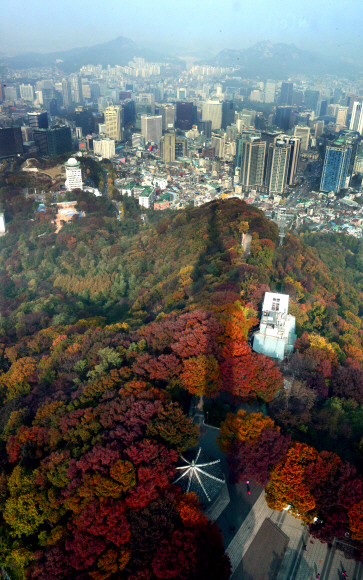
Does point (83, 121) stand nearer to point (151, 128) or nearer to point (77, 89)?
point (151, 128)

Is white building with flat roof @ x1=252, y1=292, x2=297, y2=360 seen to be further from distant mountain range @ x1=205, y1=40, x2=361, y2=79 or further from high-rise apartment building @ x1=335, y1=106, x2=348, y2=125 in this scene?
distant mountain range @ x1=205, y1=40, x2=361, y2=79

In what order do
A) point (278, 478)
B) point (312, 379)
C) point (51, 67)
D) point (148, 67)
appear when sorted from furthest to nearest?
point (148, 67)
point (51, 67)
point (312, 379)
point (278, 478)

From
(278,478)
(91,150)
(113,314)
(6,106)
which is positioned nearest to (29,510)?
(278,478)

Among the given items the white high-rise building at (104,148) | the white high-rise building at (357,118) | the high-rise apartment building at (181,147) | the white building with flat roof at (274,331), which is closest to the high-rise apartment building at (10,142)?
the white high-rise building at (104,148)

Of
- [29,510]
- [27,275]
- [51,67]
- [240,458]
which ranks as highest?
[51,67]

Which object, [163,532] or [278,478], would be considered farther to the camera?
[278,478]

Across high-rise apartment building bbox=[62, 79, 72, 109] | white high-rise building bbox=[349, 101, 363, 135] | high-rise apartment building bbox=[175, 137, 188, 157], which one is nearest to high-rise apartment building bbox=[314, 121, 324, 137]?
white high-rise building bbox=[349, 101, 363, 135]

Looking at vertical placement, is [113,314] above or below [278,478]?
below

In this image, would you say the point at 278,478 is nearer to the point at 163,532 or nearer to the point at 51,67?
the point at 163,532
